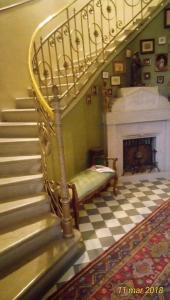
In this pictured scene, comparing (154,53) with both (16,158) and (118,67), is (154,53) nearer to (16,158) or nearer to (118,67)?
(118,67)

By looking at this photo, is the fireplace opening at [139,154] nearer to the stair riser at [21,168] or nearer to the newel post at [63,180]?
the stair riser at [21,168]

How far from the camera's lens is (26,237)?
2.23 m

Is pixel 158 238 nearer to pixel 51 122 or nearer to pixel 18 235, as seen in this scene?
pixel 18 235

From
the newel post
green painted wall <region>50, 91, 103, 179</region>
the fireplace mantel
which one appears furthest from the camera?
the fireplace mantel

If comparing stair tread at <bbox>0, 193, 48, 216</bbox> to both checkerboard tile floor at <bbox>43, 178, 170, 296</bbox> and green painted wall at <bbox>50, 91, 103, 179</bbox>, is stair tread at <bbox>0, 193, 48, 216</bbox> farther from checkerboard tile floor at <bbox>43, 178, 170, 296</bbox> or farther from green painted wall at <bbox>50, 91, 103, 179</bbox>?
green painted wall at <bbox>50, 91, 103, 179</bbox>

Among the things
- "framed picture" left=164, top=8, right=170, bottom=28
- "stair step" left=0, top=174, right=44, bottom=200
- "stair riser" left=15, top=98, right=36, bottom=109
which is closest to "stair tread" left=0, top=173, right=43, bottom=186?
"stair step" left=0, top=174, right=44, bottom=200

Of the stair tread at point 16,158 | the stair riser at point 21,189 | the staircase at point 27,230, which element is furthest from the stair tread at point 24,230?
the stair tread at point 16,158

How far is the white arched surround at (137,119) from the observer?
4.45m

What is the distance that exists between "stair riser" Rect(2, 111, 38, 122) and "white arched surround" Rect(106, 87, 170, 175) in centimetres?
145

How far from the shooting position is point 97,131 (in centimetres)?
464

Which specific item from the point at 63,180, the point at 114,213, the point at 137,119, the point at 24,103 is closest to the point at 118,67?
the point at 137,119

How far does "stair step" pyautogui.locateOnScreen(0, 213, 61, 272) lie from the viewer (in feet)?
6.89

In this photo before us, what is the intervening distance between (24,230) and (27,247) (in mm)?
165

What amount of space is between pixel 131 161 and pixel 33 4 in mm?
3631
